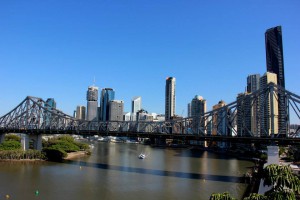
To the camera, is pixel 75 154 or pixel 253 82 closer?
pixel 75 154

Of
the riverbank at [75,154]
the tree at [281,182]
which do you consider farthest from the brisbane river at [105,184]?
the tree at [281,182]

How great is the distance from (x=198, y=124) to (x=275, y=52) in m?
117

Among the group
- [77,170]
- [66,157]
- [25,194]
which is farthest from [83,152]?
[25,194]

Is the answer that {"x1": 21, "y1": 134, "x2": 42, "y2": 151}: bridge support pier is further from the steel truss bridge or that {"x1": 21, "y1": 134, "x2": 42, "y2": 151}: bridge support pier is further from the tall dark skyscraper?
the tall dark skyscraper

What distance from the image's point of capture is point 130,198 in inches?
1045

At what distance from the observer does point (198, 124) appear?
4891cm

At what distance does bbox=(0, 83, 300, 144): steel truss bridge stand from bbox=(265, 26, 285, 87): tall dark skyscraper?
55.4 m

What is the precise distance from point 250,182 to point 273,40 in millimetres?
133114

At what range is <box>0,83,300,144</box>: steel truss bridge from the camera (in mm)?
39750

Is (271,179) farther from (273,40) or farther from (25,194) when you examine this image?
(273,40)

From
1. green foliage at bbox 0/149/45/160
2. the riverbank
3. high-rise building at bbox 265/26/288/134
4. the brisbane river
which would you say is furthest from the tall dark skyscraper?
green foliage at bbox 0/149/45/160

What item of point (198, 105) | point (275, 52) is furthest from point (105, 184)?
point (198, 105)

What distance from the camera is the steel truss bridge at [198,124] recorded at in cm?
3975

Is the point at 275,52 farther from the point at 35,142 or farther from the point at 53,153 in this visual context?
the point at 53,153
